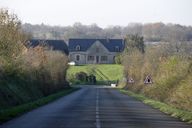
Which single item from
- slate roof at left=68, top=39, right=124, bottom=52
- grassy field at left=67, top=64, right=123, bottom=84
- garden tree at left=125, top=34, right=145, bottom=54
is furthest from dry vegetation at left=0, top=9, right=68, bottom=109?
slate roof at left=68, top=39, right=124, bottom=52

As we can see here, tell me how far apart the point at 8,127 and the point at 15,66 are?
2401cm

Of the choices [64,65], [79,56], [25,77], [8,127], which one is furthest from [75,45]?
[8,127]

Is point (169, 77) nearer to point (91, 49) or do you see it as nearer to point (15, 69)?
point (15, 69)

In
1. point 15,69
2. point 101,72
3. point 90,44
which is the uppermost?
point 90,44

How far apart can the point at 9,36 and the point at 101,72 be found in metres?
99.8

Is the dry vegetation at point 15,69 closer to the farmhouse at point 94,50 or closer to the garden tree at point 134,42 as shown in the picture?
the garden tree at point 134,42

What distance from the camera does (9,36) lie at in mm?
42062

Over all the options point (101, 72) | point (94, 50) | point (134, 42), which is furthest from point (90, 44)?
point (101, 72)

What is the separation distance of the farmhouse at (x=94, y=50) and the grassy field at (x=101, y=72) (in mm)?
12109

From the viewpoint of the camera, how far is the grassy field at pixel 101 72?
132 metres

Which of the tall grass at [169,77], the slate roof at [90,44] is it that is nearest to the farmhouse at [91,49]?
the slate roof at [90,44]

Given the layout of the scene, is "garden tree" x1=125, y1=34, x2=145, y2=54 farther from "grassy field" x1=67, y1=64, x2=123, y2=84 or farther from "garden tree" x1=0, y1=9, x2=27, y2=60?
"garden tree" x1=0, y1=9, x2=27, y2=60

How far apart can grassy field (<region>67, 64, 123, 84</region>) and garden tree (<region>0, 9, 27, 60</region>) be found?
276 feet

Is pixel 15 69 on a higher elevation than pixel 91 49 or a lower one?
lower
